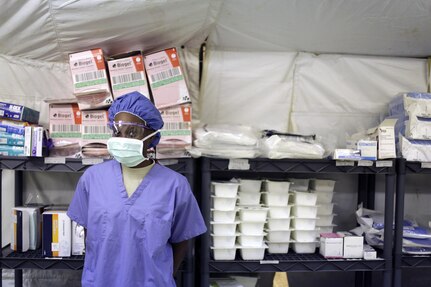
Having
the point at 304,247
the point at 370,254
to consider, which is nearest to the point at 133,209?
the point at 304,247

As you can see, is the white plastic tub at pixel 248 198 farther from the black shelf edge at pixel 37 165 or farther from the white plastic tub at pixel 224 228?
the black shelf edge at pixel 37 165

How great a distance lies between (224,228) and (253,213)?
0.58ft

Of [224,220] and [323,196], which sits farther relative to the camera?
[323,196]

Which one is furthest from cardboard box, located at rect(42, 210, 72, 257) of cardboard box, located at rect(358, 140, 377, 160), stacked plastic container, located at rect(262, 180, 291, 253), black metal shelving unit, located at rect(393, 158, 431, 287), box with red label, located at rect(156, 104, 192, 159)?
black metal shelving unit, located at rect(393, 158, 431, 287)

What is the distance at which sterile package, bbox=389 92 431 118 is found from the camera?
1.88 metres

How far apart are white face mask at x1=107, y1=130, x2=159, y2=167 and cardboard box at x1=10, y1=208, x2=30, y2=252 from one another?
0.88m

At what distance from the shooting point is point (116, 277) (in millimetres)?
1252

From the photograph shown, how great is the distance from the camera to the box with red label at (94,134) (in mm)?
1680

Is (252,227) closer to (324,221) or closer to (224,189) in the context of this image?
(224,189)

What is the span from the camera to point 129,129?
129 centimetres

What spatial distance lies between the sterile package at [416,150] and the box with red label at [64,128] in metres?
1.78

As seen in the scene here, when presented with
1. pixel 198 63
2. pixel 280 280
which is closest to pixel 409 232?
pixel 280 280

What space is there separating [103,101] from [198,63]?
0.67m

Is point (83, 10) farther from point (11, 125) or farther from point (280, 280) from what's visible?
point (280, 280)
